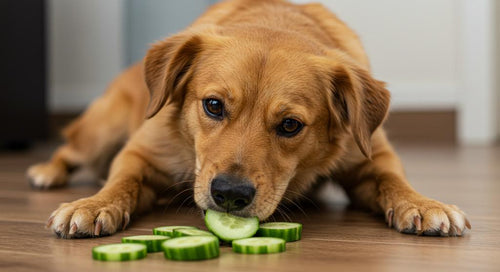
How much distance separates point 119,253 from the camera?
59.9 inches

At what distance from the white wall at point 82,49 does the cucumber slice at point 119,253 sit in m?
4.99

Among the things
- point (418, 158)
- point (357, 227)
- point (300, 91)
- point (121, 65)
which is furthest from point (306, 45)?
point (121, 65)

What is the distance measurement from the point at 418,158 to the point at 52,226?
3.01 meters

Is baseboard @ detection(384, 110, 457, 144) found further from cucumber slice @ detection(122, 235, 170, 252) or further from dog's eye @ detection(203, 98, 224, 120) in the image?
cucumber slice @ detection(122, 235, 170, 252)

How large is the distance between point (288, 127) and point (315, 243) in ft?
1.26

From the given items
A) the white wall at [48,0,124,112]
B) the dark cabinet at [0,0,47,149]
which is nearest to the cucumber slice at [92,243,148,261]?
the dark cabinet at [0,0,47,149]

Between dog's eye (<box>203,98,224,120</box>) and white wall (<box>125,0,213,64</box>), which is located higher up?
white wall (<box>125,0,213,64</box>)

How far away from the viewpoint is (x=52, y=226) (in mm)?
1844

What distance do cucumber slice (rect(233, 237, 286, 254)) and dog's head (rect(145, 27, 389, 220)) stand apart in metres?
0.17

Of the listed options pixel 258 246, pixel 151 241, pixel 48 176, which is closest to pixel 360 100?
pixel 258 246

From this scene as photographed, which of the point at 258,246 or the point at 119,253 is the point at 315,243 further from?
the point at 119,253

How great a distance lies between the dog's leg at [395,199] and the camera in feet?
6.20

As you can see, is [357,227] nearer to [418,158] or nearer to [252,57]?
[252,57]

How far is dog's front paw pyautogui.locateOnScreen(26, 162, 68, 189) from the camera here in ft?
9.92
